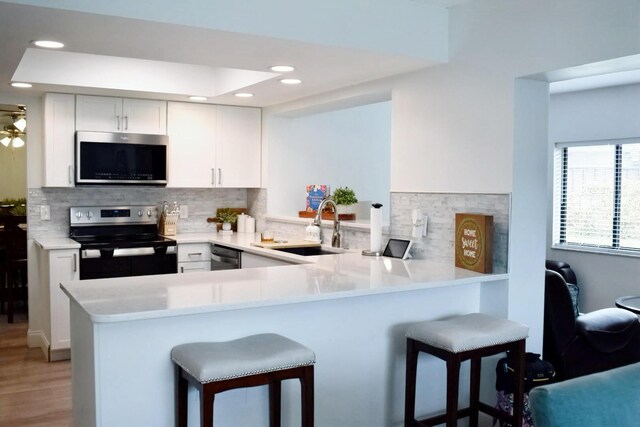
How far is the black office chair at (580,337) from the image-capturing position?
3629mm

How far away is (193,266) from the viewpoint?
5.18 meters

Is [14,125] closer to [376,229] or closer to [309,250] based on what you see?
[309,250]

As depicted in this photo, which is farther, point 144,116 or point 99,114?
point 144,116

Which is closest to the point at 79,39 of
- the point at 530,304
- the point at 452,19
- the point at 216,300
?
the point at 216,300

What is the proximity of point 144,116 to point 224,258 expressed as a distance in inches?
54.8


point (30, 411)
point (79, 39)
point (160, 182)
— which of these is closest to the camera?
point (79, 39)

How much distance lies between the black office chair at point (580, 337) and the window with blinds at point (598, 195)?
2.25 m

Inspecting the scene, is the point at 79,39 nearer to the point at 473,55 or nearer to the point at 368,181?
the point at 473,55

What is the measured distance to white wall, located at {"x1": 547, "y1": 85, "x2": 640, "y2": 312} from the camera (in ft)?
19.6

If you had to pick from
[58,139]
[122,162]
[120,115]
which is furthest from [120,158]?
[58,139]

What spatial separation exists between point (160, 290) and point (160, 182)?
273 centimetres

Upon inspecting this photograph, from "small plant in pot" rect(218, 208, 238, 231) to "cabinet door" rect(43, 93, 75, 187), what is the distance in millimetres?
1395

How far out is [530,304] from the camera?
3316 mm

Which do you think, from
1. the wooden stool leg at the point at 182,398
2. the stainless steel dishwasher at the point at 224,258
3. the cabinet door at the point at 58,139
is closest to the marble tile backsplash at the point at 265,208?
the cabinet door at the point at 58,139
